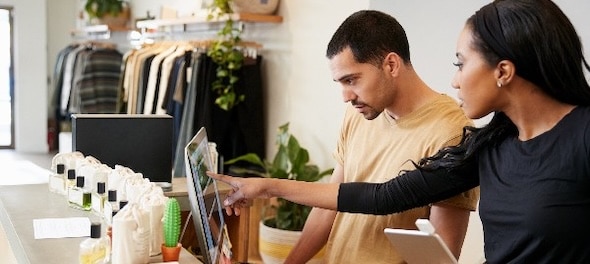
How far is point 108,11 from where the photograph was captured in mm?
8234

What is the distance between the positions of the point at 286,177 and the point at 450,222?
8.32ft

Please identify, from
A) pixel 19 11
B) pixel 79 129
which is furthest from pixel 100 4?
pixel 79 129

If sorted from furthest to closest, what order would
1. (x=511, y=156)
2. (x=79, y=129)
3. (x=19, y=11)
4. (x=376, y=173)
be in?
(x=19, y=11)
(x=79, y=129)
(x=376, y=173)
(x=511, y=156)

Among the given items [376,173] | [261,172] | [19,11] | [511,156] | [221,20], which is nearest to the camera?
[511,156]

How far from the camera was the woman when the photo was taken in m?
1.30

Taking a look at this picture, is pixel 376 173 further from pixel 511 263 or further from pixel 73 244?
pixel 73 244

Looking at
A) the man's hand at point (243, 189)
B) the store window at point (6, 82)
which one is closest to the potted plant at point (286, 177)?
the man's hand at point (243, 189)

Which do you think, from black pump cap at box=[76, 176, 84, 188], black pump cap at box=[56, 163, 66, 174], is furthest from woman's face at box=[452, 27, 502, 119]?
black pump cap at box=[56, 163, 66, 174]

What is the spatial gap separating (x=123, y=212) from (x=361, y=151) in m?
0.69

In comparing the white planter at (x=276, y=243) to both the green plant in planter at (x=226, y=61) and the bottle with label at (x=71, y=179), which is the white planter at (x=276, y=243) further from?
the bottle with label at (x=71, y=179)

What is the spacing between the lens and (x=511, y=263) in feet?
4.57

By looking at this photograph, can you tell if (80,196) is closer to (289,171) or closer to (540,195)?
(540,195)

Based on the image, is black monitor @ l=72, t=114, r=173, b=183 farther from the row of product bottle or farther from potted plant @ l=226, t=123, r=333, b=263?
potted plant @ l=226, t=123, r=333, b=263

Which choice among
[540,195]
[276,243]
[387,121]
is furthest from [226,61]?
[540,195]
